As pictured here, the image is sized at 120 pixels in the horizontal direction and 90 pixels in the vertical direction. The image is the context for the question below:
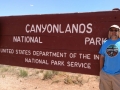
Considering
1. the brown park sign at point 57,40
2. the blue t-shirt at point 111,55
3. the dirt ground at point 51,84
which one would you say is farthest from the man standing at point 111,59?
the dirt ground at point 51,84

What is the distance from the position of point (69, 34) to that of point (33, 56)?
0.82 metres

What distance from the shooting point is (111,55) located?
3320 mm

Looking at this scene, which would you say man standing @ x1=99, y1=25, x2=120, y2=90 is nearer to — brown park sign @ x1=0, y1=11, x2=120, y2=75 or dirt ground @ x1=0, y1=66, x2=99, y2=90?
brown park sign @ x1=0, y1=11, x2=120, y2=75

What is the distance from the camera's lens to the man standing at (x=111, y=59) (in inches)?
129

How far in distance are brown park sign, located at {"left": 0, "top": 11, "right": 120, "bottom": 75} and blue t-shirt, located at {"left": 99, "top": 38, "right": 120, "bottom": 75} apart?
20 centimetres

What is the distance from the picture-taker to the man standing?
329 cm

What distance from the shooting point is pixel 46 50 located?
4055 millimetres

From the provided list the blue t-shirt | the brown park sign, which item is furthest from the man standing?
the brown park sign

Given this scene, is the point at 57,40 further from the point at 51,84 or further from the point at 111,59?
the point at 51,84

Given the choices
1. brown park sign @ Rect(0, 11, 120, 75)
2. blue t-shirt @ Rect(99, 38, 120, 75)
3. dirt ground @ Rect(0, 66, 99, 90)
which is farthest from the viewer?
dirt ground @ Rect(0, 66, 99, 90)

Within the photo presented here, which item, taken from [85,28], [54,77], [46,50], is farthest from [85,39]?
[54,77]

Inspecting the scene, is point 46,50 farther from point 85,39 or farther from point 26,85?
point 26,85

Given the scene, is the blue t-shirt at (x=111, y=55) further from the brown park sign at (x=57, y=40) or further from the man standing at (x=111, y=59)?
the brown park sign at (x=57, y=40)

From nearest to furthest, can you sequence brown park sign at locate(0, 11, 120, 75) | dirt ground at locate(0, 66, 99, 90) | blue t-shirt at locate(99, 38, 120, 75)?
1. blue t-shirt at locate(99, 38, 120, 75)
2. brown park sign at locate(0, 11, 120, 75)
3. dirt ground at locate(0, 66, 99, 90)
